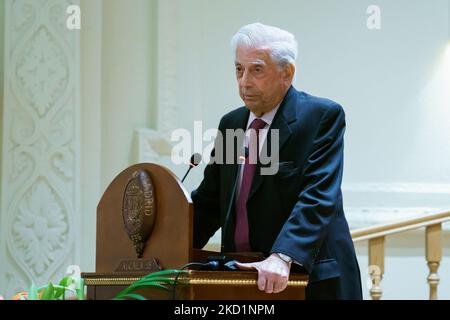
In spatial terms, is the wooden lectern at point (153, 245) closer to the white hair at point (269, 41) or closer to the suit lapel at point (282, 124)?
the suit lapel at point (282, 124)

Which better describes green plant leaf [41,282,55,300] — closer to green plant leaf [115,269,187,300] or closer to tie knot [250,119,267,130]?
green plant leaf [115,269,187,300]

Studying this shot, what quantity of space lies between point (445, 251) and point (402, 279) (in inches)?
12.7

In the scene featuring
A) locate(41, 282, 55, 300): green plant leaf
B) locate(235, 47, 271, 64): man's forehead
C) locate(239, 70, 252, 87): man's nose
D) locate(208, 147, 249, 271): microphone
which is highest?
locate(235, 47, 271, 64): man's forehead

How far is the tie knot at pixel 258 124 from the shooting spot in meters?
3.30

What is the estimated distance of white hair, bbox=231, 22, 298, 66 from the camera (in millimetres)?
3213

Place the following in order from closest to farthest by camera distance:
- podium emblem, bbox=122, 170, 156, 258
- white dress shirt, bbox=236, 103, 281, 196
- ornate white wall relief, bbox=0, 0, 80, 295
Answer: podium emblem, bbox=122, 170, 156, 258 < white dress shirt, bbox=236, 103, 281, 196 < ornate white wall relief, bbox=0, 0, 80, 295

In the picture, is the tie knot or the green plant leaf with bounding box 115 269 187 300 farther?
the tie knot

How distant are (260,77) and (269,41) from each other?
12 cm

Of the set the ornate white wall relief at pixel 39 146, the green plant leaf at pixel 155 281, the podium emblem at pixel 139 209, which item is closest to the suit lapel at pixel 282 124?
the podium emblem at pixel 139 209

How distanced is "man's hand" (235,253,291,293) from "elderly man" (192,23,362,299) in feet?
0.50

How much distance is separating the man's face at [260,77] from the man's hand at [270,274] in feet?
2.15

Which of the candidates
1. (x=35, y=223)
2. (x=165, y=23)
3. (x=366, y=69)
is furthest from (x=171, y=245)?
(x=366, y=69)

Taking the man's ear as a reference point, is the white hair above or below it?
above

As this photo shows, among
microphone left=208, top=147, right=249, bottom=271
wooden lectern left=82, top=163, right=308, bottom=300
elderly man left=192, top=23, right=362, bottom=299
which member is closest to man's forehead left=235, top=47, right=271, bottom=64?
elderly man left=192, top=23, right=362, bottom=299
